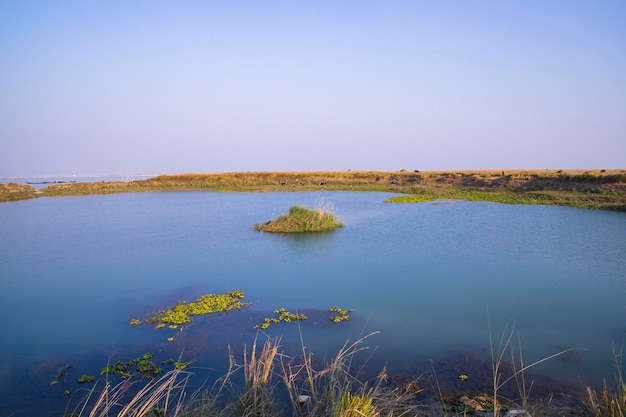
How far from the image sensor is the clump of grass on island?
16.1 metres

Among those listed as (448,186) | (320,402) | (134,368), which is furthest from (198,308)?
(448,186)

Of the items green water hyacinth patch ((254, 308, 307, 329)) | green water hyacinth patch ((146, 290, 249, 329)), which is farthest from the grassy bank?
green water hyacinth patch ((146, 290, 249, 329))

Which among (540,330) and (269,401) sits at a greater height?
(269,401)

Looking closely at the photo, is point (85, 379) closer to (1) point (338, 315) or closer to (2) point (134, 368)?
(2) point (134, 368)

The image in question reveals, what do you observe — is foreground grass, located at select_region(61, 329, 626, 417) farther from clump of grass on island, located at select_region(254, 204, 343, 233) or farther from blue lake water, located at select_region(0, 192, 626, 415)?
clump of grass on island, located at select_region(254, 204, 343, 233)

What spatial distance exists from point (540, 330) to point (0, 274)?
41.0 feet

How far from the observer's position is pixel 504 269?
1047cm

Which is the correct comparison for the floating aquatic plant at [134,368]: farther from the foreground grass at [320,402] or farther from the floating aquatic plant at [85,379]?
the foreground grass at [320,402]

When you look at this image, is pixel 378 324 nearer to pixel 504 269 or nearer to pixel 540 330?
pixel 540 330

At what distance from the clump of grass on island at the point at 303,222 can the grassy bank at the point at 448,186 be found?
12.3 meters

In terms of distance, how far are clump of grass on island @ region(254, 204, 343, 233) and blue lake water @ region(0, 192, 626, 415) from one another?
0.61 m

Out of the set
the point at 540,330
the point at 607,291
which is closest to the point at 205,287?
the point at 540,330

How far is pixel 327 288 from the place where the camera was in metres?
9.36

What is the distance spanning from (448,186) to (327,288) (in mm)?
27460
